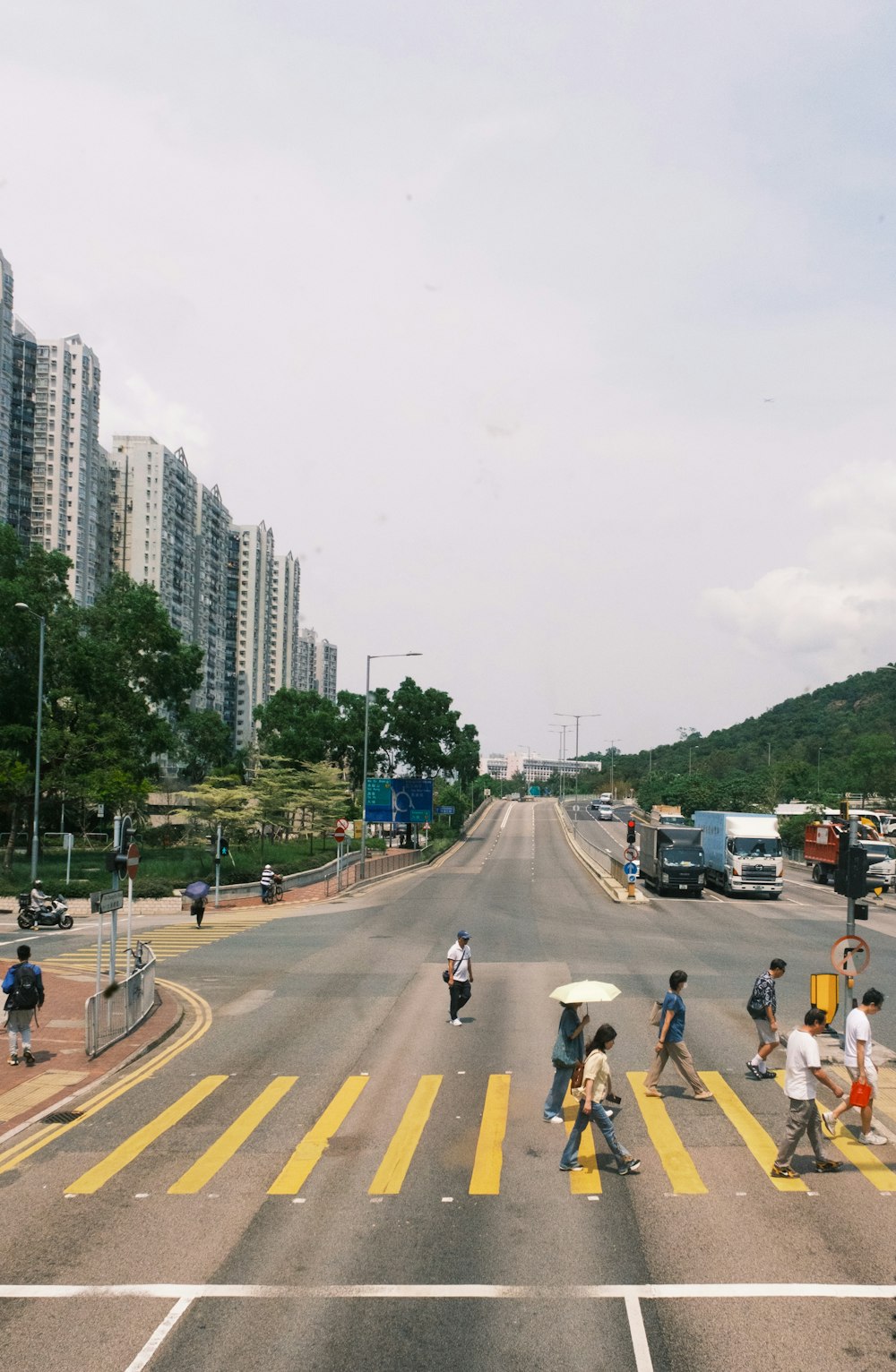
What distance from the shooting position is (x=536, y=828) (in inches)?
4439

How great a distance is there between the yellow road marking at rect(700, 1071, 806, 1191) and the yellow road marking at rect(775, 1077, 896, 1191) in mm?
790

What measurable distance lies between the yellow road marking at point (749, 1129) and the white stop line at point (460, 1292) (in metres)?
2.66

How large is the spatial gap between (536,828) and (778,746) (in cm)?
4549

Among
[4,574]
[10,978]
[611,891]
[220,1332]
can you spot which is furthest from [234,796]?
[220,1332]

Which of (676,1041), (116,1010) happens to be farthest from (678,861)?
(676,1041)

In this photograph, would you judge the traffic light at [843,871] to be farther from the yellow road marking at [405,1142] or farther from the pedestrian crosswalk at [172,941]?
the pedestrian crosswalk at [172,941]

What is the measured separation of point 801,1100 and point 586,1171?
8.20ft

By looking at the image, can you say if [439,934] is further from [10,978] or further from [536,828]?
[536,828]

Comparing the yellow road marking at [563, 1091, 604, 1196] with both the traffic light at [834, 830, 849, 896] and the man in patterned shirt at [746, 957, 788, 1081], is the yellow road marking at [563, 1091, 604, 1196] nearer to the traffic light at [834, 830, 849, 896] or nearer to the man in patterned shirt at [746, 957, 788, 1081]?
the man in patterned shirt at [746, 957, 788, 1081]

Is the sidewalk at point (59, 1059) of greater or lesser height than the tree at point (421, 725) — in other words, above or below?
below

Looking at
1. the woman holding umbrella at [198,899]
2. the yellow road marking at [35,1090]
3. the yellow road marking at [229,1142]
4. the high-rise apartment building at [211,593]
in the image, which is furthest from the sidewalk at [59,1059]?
the high-rise apartment building at [211,593]

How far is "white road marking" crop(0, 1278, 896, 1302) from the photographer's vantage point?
8406 mm

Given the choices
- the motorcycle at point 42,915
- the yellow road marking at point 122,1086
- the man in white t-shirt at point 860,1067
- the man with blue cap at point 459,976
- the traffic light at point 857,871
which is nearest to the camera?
the yellow road marking at point 122,1086

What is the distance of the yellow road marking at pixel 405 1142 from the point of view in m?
11.1
